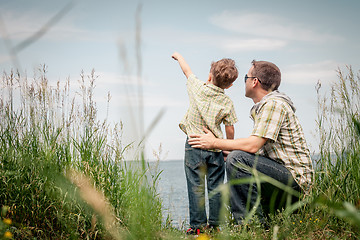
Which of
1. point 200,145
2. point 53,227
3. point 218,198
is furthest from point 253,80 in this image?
point 53,227

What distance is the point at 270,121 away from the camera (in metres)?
2.58

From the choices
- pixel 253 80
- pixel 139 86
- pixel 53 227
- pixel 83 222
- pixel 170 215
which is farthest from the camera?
pixel 253 80

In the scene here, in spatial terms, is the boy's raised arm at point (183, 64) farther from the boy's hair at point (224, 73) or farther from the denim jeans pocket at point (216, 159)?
the denim jeans pocket at point (216, 159)

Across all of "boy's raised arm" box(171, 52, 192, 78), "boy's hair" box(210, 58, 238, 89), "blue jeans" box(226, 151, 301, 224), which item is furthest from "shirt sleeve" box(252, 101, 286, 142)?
Answer: "boy's raised arm" box(171, 52, 192, 78)

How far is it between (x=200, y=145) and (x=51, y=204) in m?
1.32

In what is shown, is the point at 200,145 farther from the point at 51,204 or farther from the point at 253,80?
the point at 51,204

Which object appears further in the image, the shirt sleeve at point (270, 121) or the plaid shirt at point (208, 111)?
the plaid shirt at point (208, 111)

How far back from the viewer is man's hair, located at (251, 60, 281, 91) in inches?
115

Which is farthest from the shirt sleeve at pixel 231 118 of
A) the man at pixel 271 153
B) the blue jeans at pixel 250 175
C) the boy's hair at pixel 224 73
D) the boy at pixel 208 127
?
the blue jeans at pixel 250 175

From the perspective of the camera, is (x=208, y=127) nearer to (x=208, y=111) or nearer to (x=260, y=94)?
(x=208, y=111)

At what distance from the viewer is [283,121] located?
8.63 ft

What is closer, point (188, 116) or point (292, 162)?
point (292, 162)

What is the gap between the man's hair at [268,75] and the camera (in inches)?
115

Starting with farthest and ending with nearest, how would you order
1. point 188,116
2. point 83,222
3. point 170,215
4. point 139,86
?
point 188,116 < point 170,215 < point 83,222 < point 139,86
